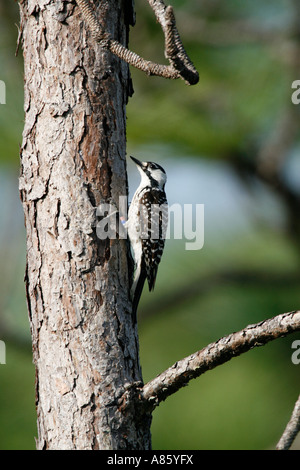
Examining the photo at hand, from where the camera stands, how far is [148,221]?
4016mm

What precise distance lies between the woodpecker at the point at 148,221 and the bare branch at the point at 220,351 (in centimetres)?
120

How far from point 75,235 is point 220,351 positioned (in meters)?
0.87

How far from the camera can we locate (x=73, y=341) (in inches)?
97.5

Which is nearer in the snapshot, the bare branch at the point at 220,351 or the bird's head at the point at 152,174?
the bare branch at the point at 220,351

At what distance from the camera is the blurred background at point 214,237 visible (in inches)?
145

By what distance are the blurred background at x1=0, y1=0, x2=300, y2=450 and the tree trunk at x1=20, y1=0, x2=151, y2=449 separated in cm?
82

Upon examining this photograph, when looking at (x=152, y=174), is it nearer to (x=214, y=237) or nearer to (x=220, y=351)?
(x=214, y=237)

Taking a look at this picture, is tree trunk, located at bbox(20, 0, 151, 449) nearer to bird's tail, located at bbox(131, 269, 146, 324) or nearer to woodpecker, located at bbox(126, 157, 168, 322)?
bird's tail, located at bbox(131, 269, 146, 324)

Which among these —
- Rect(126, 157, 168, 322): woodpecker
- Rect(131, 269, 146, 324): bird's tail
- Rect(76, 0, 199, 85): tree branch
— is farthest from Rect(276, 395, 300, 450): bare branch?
Rect(126, 157, 168, 322): woodpecker

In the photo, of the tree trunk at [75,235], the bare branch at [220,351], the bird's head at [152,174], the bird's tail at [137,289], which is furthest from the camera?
the bird's head at [152,174]

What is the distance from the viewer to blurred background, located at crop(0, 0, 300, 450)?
3.68 m

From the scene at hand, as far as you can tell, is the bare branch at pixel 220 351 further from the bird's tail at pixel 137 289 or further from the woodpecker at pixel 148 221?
the woodpecker at pixel 148 221

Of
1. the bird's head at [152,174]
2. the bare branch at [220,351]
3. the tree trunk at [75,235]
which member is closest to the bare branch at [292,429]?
the bare branch at [220,351]

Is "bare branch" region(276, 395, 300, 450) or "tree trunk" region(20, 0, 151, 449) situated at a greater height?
"tree trunk" region(20, 0, 151, 449)
